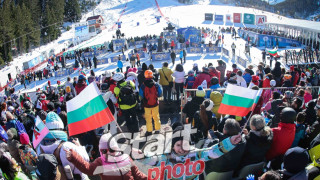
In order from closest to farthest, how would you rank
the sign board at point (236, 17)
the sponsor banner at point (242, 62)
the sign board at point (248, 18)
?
the sponsor banner at point (242, 62) < the sign board at point (248, 18) < the sign board at point (236, 17)

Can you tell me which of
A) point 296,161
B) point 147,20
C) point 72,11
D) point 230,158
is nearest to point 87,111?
point 230,158

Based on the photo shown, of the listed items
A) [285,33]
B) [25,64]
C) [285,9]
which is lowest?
[25,64]

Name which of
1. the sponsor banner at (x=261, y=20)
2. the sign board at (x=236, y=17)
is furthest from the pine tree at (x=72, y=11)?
the sponsor banner at (x=261, y=20)

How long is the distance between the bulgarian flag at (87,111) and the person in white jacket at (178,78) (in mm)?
4442

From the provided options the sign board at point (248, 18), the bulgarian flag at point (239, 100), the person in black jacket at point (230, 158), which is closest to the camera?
the person in black jacket at point (230, 158)

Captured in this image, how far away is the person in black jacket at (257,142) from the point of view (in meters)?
3.31

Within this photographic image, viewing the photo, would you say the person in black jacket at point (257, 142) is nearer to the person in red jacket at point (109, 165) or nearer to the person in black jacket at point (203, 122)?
Result: the person in black jacket at point (203, 122)

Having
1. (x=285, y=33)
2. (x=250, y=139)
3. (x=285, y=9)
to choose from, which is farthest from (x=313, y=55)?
(x=285, y=9)

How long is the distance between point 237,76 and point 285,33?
29.3 metres

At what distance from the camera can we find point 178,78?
8.09m

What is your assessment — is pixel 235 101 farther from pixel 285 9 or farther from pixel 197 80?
pixel 285 9

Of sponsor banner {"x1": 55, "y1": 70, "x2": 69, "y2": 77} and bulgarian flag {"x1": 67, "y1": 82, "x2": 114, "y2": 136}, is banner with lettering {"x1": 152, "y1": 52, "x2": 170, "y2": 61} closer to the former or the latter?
sponsor banner {"x1": 55, "y1": 70, "x2": 69, "y2": 77}

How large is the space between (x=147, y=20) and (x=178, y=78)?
5713cm

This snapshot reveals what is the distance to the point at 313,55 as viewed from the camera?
18.8m
